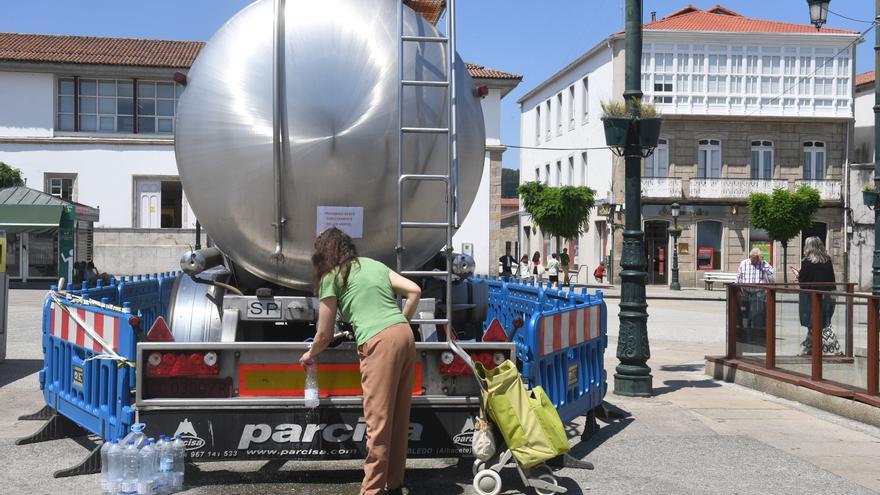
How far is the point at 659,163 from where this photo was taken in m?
45.2

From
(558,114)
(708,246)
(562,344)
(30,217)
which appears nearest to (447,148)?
(562,344)

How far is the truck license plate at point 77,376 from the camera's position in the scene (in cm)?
657

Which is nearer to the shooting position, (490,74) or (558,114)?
(490,74)

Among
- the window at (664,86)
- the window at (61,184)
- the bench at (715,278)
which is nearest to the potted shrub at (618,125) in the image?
the bench at (715,278)

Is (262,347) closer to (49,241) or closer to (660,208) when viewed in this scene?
(49,241)

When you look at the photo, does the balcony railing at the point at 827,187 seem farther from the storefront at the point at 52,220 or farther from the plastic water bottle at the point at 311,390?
the plastic water bottle at the point at 311,390

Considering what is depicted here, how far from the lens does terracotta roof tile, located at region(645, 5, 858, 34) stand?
152 feet

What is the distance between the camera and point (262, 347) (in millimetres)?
5594

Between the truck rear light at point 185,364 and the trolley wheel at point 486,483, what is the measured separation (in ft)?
5.65

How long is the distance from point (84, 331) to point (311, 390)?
1976mm

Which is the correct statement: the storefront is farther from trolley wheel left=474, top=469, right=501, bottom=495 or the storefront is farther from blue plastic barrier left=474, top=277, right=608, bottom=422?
trolley wheel left=474, top=469, right=501, bottom=495

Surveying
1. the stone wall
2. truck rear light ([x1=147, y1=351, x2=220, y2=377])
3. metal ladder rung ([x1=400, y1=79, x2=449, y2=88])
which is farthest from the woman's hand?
the stone wall

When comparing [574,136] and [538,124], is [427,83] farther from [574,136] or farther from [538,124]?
[538,124]

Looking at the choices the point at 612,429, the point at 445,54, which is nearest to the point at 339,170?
the point at 445,54
